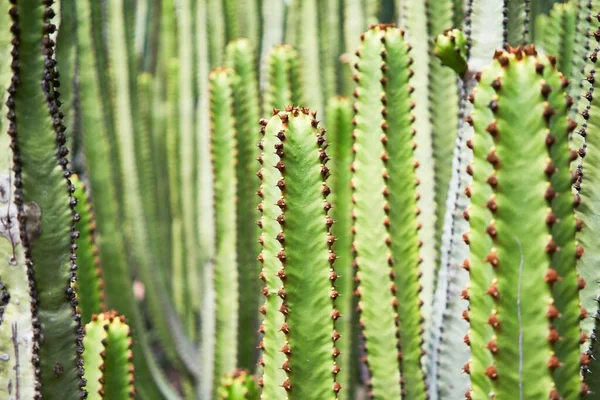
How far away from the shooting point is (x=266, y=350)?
1457mm

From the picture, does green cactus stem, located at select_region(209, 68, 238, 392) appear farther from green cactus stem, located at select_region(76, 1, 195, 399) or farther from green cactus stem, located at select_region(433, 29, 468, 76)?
green cactus stem, located at select_region(433, 29, 468, 76)

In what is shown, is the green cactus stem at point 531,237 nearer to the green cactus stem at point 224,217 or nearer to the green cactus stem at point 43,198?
the green cactus stem at point 43,198

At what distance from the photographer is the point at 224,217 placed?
2.51 metres

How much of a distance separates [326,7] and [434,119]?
1.46m

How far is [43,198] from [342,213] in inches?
51.0

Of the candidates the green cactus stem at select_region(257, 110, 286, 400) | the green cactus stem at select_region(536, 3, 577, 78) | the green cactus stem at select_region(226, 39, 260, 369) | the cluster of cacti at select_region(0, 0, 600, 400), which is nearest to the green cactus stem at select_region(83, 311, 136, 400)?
the cluster of cacti at select_region(0, 0, 600, 400)

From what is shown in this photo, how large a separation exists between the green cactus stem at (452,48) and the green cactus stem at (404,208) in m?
0.09

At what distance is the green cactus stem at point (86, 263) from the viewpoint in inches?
75.9

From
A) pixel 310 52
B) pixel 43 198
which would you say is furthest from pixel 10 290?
pixel 310 52

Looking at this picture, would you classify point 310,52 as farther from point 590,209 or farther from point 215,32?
point 590,209

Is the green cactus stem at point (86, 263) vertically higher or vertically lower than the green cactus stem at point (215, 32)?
lower

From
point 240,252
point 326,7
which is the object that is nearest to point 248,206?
point 240,252

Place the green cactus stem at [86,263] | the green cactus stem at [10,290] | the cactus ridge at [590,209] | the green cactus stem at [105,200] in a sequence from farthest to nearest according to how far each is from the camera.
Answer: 1. the green cactus stem at [105,200]
2. the green cactus stem at [86,263]
3. the cactus ridge at [590,209]
4. the green cactus stem at [10,290]

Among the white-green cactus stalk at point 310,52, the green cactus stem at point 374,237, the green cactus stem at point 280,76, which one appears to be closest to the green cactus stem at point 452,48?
the green cactus stem at point 374,237
